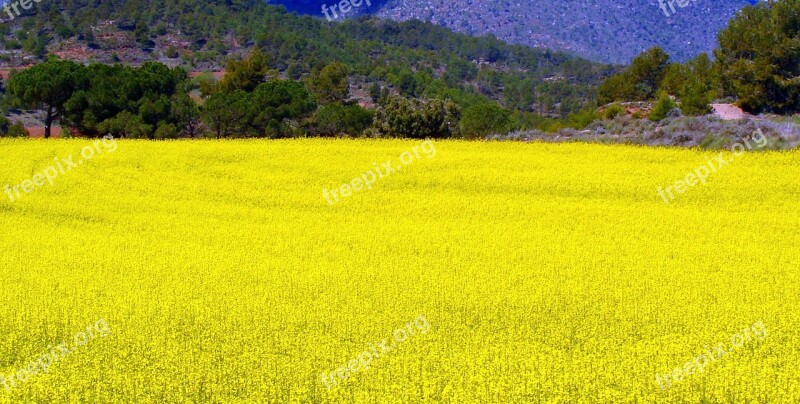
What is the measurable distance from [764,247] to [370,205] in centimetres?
788

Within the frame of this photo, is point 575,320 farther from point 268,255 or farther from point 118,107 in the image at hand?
point 118,107

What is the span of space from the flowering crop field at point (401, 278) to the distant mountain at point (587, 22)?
11473 cm

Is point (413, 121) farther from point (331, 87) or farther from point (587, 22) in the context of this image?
point (587, 22)

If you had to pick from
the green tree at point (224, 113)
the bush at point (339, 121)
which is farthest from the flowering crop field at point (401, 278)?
the bush at point (339, 121)

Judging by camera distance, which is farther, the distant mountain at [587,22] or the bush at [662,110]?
the distant mountain at [587,22]

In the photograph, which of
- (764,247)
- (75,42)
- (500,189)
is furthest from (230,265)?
(75,42)

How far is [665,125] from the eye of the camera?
87.7ft

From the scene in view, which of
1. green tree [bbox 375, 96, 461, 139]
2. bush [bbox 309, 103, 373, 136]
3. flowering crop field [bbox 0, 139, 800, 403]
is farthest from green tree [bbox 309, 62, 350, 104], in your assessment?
flowering crop field [bbox 0, 139, 800, 403]

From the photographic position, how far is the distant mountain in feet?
440

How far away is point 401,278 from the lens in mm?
12531

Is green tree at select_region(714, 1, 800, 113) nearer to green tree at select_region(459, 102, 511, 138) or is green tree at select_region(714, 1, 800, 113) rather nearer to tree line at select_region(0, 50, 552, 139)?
green tree at select_region(459, 102, 511, 138)

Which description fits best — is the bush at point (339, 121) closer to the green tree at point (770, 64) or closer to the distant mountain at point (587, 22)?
the green tree at point (770, 64)

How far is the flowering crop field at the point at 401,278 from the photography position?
974 centimetres

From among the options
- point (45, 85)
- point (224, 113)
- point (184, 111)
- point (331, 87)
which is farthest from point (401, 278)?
point (331, 87)
